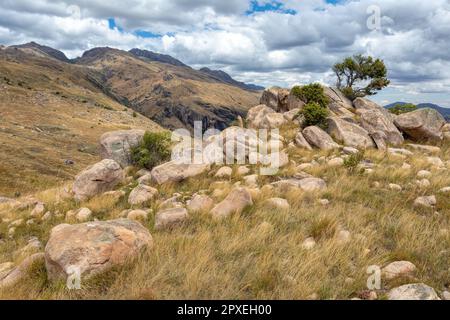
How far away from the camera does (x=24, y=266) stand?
616 cm

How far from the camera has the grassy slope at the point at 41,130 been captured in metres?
31.9

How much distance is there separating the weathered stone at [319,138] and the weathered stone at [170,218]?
30.4 ft

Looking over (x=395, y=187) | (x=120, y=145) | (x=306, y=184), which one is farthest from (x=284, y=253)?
(x=120, y=145)

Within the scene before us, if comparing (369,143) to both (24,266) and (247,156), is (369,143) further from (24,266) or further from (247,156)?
(24,266)

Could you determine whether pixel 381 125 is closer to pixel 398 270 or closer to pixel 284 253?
pixel 398 270

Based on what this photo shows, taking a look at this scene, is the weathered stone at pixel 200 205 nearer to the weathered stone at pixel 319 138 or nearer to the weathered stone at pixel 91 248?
the weathered stone at pixel 91 248

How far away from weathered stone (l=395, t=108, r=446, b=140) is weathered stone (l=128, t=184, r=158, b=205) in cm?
1398

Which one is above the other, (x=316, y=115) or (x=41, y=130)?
(x=316, y=115)

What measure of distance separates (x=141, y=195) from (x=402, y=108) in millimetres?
22361

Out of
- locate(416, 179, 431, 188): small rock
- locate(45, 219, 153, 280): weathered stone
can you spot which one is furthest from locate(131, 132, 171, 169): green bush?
locate(416, 179, 431, 188): small rock

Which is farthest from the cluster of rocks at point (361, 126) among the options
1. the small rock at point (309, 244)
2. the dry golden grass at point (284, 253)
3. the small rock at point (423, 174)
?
the small rock at point (309, 244)

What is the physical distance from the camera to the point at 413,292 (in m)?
4.88

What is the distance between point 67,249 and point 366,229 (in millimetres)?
5680

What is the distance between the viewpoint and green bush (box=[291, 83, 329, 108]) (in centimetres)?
2052
